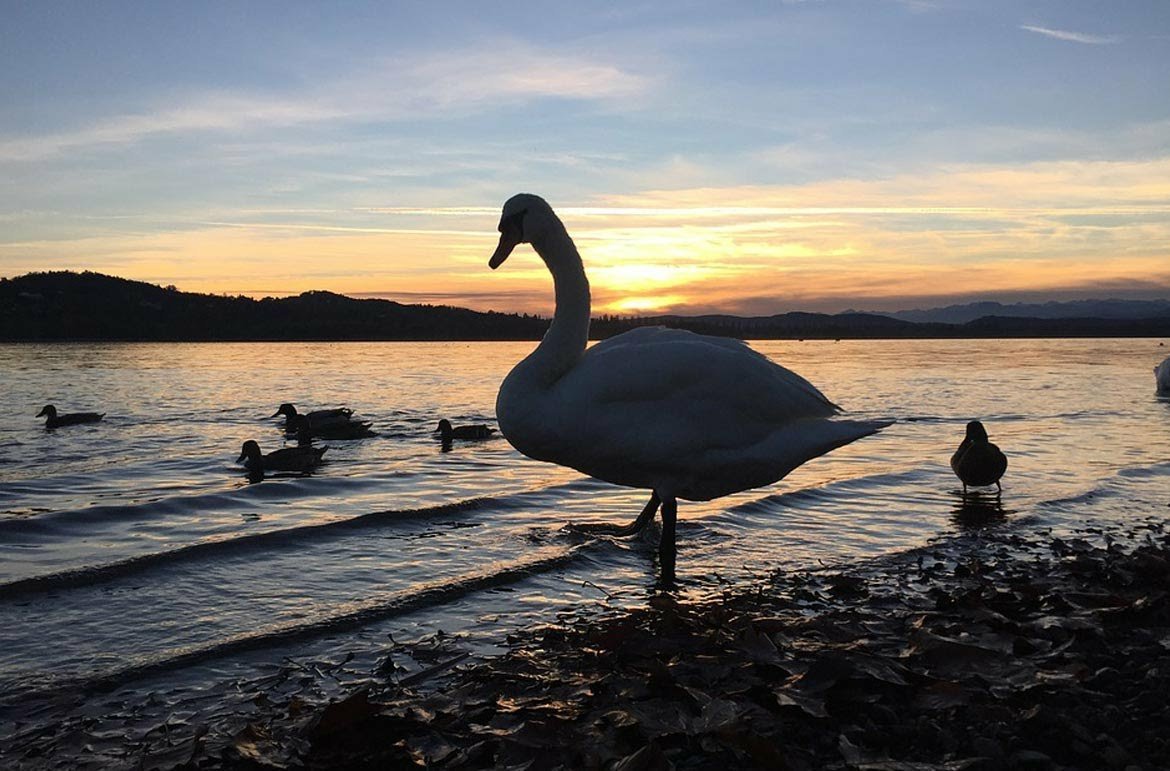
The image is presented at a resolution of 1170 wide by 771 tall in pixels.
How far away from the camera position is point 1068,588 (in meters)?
6.54

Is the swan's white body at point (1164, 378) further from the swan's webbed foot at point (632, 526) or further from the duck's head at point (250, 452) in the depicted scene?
the duck's head at point (250, 452)

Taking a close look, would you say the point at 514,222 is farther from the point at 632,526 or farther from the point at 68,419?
the point at 68,419

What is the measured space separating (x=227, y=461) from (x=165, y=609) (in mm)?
9141

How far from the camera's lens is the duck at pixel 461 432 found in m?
17.8

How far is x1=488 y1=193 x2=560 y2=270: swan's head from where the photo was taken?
24.4ft

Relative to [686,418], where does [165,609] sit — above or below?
below

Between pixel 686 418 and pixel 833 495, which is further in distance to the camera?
pixel 833 495

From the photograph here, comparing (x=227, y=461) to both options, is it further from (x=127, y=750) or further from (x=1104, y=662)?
(x=1104, y=662)

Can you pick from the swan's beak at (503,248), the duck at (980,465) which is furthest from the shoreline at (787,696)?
the duck at (980,465)


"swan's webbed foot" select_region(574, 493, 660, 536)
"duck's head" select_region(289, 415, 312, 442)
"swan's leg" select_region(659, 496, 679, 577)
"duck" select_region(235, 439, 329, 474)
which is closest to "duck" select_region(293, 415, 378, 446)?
"duck's head" select_region(289, 415, 312, 442)

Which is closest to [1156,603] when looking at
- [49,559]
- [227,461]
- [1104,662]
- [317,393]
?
[1104,662]

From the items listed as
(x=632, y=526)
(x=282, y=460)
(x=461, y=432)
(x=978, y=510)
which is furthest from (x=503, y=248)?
(x=461, y=432)

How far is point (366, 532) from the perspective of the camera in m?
9.56

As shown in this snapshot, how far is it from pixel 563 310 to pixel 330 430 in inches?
470
